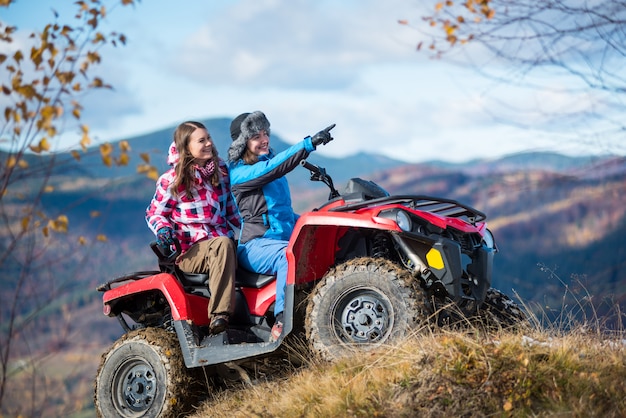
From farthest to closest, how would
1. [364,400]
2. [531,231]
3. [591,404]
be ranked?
[531,231]
[364,400]
[591,404]

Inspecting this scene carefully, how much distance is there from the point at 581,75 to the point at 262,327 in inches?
146

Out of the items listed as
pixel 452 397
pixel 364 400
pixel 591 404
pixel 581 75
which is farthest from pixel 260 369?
pixel 581 75

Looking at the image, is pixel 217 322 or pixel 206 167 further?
pixel 206 167

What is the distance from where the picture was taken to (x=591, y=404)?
4.55 metres

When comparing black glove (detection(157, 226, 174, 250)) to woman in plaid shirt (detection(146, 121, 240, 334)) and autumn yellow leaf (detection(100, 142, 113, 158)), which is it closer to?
woman in plaid shirt (detection(146, 121, 240, 334))

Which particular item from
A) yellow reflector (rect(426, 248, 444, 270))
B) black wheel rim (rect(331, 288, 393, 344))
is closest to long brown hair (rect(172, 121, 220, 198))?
black wheel rim (rect(331, 288, 393, 344))

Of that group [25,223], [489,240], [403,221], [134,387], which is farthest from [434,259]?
[134,387]

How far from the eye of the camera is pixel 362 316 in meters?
5.57

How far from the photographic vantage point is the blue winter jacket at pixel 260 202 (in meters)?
6.14

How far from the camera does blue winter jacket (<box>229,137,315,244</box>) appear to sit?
242 inches

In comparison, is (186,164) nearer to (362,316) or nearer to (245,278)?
(245,278)

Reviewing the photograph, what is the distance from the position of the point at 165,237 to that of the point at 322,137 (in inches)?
59.6

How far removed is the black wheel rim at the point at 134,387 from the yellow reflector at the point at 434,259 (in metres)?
2.41

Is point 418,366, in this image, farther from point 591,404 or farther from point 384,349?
point 591,404
